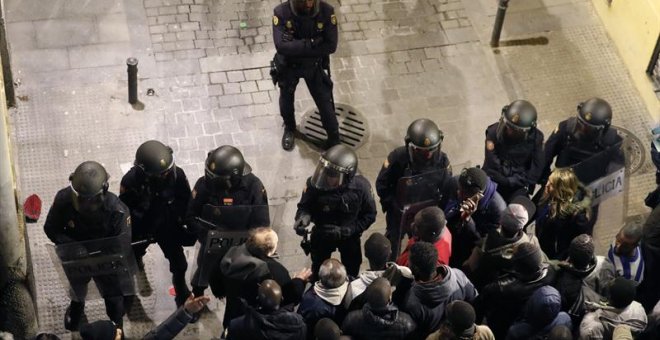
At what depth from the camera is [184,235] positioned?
9773 millimetres

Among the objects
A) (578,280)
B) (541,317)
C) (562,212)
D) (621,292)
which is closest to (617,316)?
(621,292)

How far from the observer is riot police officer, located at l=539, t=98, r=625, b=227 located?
977cm

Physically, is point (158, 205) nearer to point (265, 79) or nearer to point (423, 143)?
point (423, 143)

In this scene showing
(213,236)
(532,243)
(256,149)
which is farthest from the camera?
(256,149)

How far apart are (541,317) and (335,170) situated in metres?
2.33

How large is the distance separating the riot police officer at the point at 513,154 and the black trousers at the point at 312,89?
214 cm

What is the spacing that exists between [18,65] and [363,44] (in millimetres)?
4278

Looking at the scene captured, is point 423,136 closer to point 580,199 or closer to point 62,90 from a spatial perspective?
point 580,199

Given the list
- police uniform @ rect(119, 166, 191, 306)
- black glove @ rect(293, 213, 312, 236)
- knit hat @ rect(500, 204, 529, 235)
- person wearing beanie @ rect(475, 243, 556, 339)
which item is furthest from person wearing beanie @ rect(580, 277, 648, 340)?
police uniform @ rect(119, 166, 191, 306)

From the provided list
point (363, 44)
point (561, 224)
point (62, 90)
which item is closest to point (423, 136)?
point (561, 224)

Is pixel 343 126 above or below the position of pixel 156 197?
below

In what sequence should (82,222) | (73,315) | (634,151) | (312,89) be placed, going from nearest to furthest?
(82,222), (73,315), (312,89), (634,151)

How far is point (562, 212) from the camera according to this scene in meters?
9.40

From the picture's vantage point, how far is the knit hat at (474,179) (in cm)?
913
